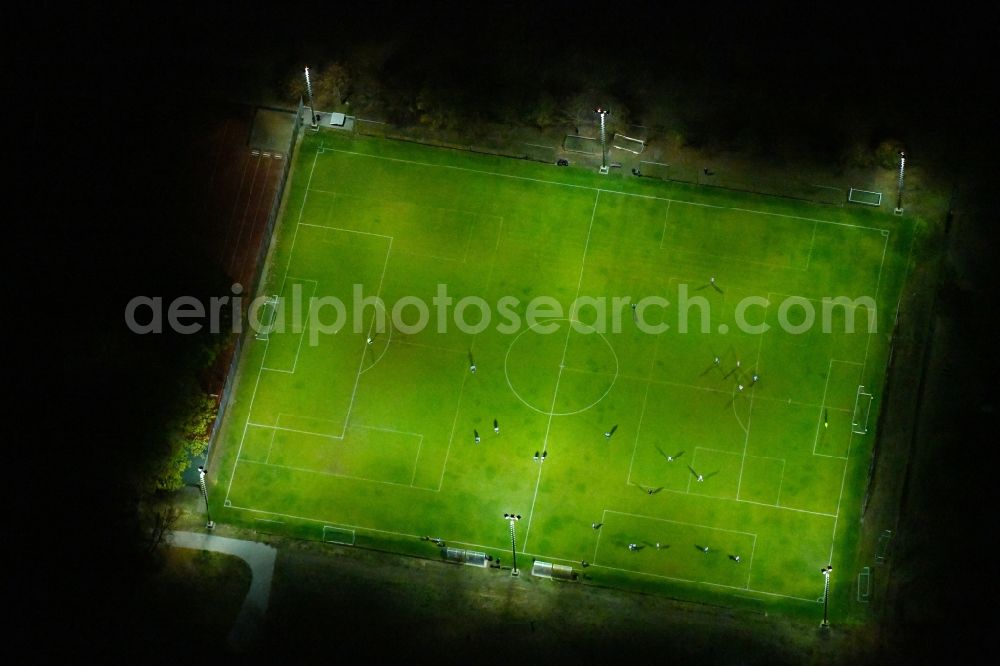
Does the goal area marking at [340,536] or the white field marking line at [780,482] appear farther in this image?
the goal area marking at [340,536]

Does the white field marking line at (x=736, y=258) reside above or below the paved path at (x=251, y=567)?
above

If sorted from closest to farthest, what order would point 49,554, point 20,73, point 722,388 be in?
point 49,554, point 722,388, point 20,73

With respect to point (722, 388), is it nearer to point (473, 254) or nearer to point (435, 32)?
point (473, 254)

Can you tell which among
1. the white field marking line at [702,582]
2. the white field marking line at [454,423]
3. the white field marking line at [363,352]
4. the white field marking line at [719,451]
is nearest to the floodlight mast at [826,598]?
the white field marking line at [702,582]

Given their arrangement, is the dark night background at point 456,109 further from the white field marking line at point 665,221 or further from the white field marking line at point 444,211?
the white field marking line at point 444,211

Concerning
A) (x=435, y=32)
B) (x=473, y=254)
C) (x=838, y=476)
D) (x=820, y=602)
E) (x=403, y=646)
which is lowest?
(x=403, y=646)

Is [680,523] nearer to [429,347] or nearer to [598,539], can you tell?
[598,539]

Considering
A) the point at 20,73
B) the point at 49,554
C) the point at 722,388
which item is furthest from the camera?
the point at 20,73

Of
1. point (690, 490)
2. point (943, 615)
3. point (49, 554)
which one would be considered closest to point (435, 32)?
point (690, 490)
